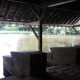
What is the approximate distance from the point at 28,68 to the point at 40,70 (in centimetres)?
36

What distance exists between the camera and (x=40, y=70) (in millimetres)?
3871

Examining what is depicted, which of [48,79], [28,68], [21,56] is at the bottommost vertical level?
[48,79]

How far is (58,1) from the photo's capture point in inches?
215

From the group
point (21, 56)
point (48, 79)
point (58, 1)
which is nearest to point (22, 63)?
point (21, 56)

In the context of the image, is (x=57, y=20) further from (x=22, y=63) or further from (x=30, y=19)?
(x=22, y=63)

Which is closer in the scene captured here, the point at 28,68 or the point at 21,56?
the point at 28,68

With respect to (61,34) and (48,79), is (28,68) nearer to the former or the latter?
(48,79)

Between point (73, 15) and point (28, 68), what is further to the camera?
point (73, 15)

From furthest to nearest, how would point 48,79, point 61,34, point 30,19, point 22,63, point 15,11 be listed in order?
1. point 61,34
2. point 30,19
3. point 15,11
4. point 22,63
5. point 48,79

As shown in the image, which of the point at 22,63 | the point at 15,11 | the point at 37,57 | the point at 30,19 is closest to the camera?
the point at 37,57

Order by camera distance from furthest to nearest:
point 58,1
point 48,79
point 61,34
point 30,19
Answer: point 61,34 → point 30,19 → point 58,1 → point 48,79

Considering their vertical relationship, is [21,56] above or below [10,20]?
below

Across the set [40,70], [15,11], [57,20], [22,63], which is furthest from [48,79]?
[57,20]

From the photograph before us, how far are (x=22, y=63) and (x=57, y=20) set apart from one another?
6.42 m
